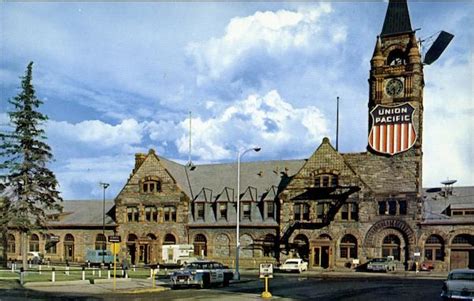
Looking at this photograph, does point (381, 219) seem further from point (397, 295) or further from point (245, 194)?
point (397, 295)

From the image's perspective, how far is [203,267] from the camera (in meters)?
33.2

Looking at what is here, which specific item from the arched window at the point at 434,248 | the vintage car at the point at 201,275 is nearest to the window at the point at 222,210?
the arched window at the point at 434,248

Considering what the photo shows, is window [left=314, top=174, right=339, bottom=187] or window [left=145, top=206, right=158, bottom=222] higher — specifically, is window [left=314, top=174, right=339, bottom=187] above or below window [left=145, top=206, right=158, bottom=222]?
above

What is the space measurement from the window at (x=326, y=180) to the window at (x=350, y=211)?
256 centimetres

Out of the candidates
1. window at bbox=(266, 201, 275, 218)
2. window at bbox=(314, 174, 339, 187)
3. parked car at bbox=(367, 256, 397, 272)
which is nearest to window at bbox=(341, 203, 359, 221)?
window at bbox=(314, 174, 339, 187)

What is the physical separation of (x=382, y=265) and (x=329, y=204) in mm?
8547

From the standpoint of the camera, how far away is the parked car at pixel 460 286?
826 inches

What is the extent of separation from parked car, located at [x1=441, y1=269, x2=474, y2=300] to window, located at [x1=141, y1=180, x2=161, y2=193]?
4635cm

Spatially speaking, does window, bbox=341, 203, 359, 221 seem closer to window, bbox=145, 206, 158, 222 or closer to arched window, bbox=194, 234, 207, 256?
arched window, bbox=194, 234, 207, 256

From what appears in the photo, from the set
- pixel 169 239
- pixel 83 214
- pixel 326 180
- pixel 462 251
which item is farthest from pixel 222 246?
pixel 462 251

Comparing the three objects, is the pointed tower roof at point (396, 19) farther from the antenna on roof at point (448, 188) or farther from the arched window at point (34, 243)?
the arched window at point (34, 243)

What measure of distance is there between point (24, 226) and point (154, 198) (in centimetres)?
2039

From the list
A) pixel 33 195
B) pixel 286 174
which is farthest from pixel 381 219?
pixel 33 195

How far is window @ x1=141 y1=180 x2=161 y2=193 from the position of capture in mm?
65125
